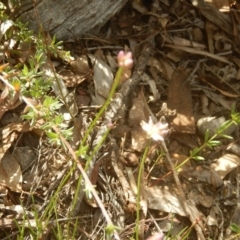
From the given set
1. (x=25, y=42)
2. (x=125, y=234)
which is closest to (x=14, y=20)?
(x=25, y=42)

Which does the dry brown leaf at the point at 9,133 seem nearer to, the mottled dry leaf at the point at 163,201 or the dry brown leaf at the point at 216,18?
the mottled dry leaf at the point at 163,201

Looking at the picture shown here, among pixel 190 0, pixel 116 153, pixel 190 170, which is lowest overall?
pixel 190 170

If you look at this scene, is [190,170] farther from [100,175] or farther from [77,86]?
[77,86]

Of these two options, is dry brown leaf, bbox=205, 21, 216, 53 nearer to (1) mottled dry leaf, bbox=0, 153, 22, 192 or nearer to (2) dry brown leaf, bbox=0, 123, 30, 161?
(2) dry brown leaf, bbox=0, 123, 30, 161

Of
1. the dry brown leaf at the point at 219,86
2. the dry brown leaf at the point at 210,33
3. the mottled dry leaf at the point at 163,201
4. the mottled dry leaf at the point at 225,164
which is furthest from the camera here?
the dry brown leaf at the point at 210,33

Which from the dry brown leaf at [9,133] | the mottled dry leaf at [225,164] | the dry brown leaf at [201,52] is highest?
the dry brown leaf at [9,133]

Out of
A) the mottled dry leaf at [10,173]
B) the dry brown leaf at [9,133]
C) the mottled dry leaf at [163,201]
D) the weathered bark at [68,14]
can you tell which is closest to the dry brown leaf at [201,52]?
the weathered bark at [68,14]
